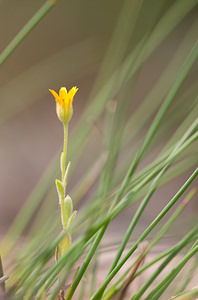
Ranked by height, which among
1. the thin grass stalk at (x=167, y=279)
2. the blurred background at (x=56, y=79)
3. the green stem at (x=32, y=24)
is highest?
the blurred background at (x=56, y=79)

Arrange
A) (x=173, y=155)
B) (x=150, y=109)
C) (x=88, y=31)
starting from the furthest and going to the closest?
(x=88, y=31)
(x=150, y=109)
(x=173, y=155)

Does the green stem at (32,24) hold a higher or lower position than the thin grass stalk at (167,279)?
higher

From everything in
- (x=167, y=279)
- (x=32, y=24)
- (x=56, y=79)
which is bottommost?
(x=167, y=279)

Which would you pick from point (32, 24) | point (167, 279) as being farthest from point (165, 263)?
point (32, 24)

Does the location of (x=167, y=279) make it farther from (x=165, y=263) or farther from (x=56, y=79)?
(x=56, y=79)

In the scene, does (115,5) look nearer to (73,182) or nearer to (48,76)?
(48,76)

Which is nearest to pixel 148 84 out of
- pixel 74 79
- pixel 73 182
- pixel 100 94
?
pixel 74 79

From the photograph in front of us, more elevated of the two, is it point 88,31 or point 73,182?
point 88,31

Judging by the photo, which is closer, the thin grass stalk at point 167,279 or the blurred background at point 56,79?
the thin grass stalk at point 167,279

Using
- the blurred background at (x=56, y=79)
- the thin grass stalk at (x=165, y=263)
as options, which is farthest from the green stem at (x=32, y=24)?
the blurred background at (x=56, y=79)

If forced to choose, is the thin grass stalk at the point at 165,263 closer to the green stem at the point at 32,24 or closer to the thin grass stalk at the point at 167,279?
→ the thin grass stalk at the point at 167,279

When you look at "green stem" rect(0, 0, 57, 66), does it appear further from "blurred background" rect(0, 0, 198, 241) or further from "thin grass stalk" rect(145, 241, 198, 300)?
"blurred background" rect(0, 0, 198, 241)
